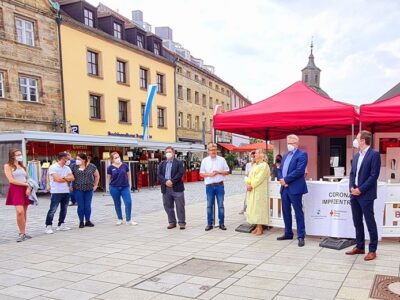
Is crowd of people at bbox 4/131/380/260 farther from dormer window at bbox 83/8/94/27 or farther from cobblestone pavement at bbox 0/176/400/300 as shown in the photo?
dormer window at bbox 83/8/94/27

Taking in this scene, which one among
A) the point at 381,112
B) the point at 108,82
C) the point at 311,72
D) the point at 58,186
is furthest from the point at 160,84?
the point at 311,72

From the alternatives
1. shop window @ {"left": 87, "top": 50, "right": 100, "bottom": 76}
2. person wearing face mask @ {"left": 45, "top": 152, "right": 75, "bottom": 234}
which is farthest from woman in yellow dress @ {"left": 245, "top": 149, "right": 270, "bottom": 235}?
shop window @ {"left": 87, "top": 50, "right": 100, "bottom": 76}

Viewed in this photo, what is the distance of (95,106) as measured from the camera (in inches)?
915

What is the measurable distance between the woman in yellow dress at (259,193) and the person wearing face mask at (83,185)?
138 inches

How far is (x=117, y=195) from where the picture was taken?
8375 millimetres

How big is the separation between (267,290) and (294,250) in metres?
1.89

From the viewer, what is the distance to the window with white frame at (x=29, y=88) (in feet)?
60.1

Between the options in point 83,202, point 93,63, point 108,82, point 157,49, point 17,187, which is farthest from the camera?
point 157,49

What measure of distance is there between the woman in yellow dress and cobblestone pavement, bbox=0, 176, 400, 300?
326 mm

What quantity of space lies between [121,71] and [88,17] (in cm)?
409

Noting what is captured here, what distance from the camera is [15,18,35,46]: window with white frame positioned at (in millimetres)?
18062

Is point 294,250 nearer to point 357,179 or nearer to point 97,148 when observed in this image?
point 357,179

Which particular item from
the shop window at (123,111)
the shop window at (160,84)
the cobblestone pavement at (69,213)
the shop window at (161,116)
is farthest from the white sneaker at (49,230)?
the shop window at (160,84)

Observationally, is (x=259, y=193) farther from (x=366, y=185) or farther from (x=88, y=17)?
(x=88, y=17)
